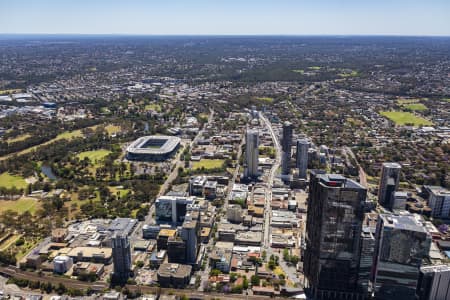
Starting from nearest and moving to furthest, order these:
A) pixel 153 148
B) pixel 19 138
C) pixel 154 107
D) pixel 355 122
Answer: pixel 153 148
pixel 19 138
pixel 355 122
pixel 154 107

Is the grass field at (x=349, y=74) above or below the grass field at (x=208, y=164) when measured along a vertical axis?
above

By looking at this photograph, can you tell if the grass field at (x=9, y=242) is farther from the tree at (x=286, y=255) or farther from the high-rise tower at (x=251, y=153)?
the high-rise tower at (x=251, y=153)

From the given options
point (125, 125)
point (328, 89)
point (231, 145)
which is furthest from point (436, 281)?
point (328, 89)

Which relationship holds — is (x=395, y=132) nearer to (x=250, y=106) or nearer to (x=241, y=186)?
(x=250, y=106)

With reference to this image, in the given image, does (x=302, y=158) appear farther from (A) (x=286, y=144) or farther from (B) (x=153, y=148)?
(B) (x=153, y=148)

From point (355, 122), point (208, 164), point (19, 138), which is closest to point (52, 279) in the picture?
point (208, 164)

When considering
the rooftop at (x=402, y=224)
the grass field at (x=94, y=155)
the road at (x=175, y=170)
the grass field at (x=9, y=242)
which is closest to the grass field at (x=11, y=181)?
the grass field at (x=94, y=155)

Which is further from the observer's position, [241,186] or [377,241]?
[241,186]
